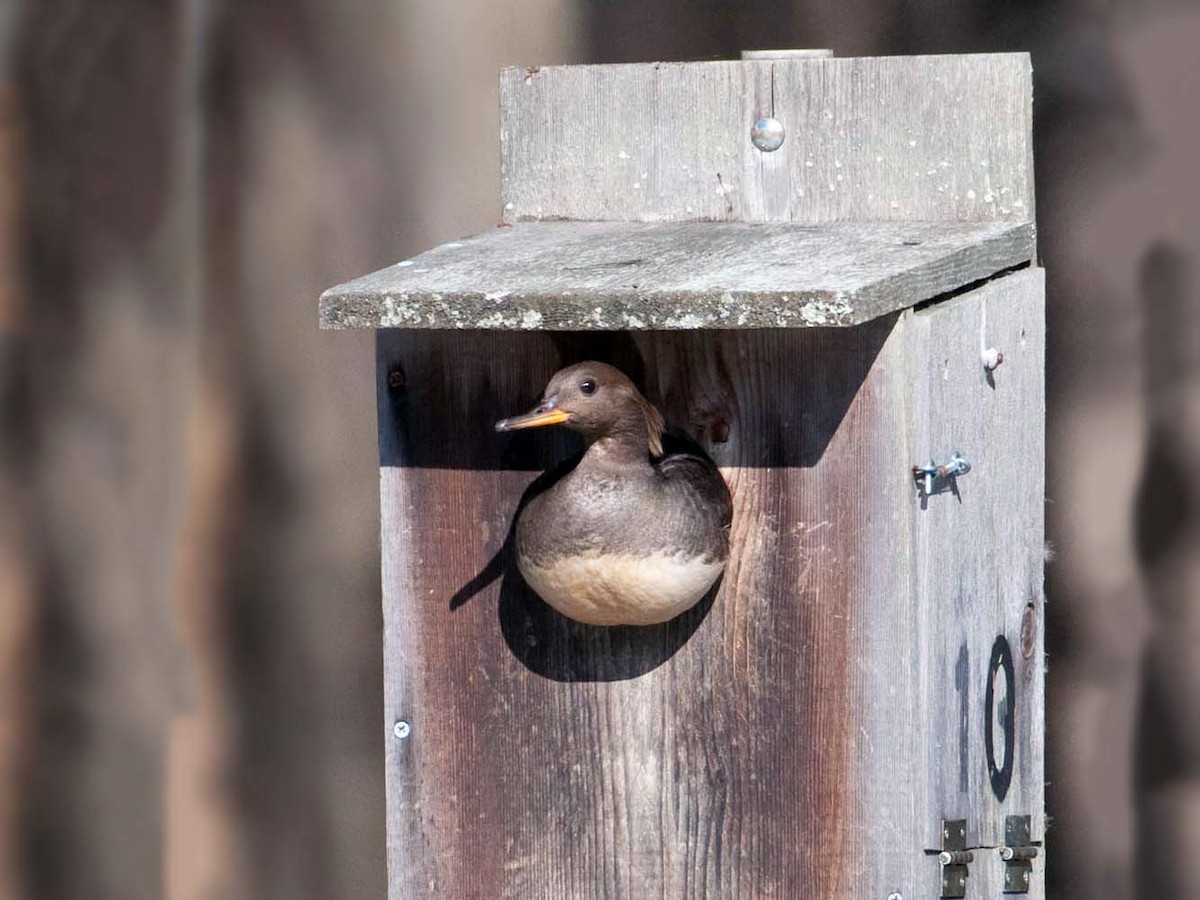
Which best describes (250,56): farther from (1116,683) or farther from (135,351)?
(1116,683)

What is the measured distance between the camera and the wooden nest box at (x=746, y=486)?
2451mm

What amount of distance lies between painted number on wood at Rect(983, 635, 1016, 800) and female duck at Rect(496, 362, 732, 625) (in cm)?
50

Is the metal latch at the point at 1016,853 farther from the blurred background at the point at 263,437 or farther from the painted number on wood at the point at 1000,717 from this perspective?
the blurred background at the point at 263,437

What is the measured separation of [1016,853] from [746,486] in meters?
0.70

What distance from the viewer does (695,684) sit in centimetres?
258

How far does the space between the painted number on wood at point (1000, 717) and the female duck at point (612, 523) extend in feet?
Result: 1.65

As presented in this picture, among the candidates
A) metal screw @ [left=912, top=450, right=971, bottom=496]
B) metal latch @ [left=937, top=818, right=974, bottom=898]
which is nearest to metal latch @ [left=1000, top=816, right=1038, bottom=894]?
metal latch @ [left=937, top=818, right=974, bottom=898]

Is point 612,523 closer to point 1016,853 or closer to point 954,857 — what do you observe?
point 954,857

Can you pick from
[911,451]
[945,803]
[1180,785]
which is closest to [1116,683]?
[1180,785]

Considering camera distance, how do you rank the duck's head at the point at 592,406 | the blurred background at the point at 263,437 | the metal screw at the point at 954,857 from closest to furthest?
the duck's head at the point at 592,406, the metal screw at the point at 954,857, the blurred background at the point at 263,437

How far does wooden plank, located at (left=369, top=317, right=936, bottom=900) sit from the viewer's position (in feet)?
8.15

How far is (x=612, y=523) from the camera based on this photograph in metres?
2.42

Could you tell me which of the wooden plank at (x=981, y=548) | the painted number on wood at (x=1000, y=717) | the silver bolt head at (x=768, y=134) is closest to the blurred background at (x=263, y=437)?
the wooden plank at (x=981, y=548)

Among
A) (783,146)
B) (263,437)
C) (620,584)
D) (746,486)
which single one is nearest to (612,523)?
(620,584)
